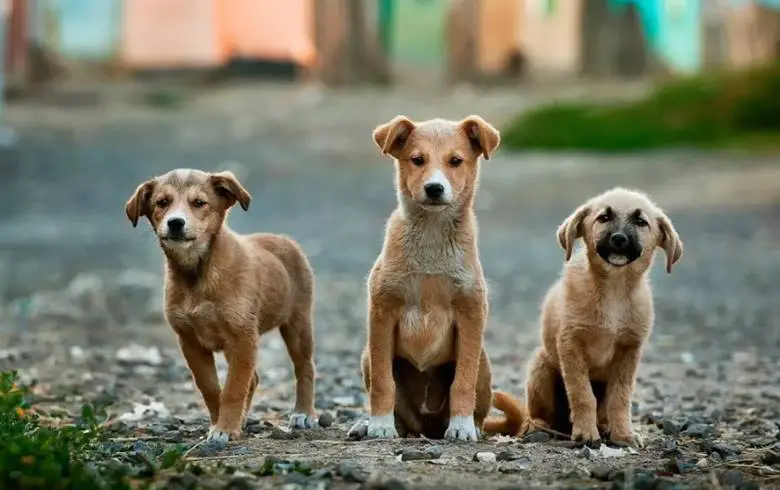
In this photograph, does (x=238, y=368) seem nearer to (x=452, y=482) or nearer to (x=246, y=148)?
(x=452, y=482)

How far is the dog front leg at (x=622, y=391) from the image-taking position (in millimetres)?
6418

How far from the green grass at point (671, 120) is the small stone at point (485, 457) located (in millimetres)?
16366

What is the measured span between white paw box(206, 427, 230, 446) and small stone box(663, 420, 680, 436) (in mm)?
2258

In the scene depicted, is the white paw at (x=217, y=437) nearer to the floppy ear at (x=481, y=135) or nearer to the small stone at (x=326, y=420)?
the small stone at (x=326, y=420)

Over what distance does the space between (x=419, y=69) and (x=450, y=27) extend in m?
0.95

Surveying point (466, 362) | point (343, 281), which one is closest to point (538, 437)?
point (466, 362)

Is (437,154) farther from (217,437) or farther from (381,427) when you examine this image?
(217,437)

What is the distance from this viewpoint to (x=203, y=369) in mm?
6527

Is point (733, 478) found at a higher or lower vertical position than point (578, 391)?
lower

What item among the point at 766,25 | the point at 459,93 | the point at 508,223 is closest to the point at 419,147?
the point at 508,223

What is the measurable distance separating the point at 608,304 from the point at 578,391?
16.8 inches

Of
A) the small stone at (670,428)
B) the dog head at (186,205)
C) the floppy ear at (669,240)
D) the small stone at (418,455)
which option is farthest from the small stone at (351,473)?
the small stone at (670,428)

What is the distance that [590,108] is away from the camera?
23203 mm

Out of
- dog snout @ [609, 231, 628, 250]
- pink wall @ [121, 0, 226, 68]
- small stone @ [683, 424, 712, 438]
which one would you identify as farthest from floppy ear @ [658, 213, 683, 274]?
pink wall @ [121, 0, 226, 68]
